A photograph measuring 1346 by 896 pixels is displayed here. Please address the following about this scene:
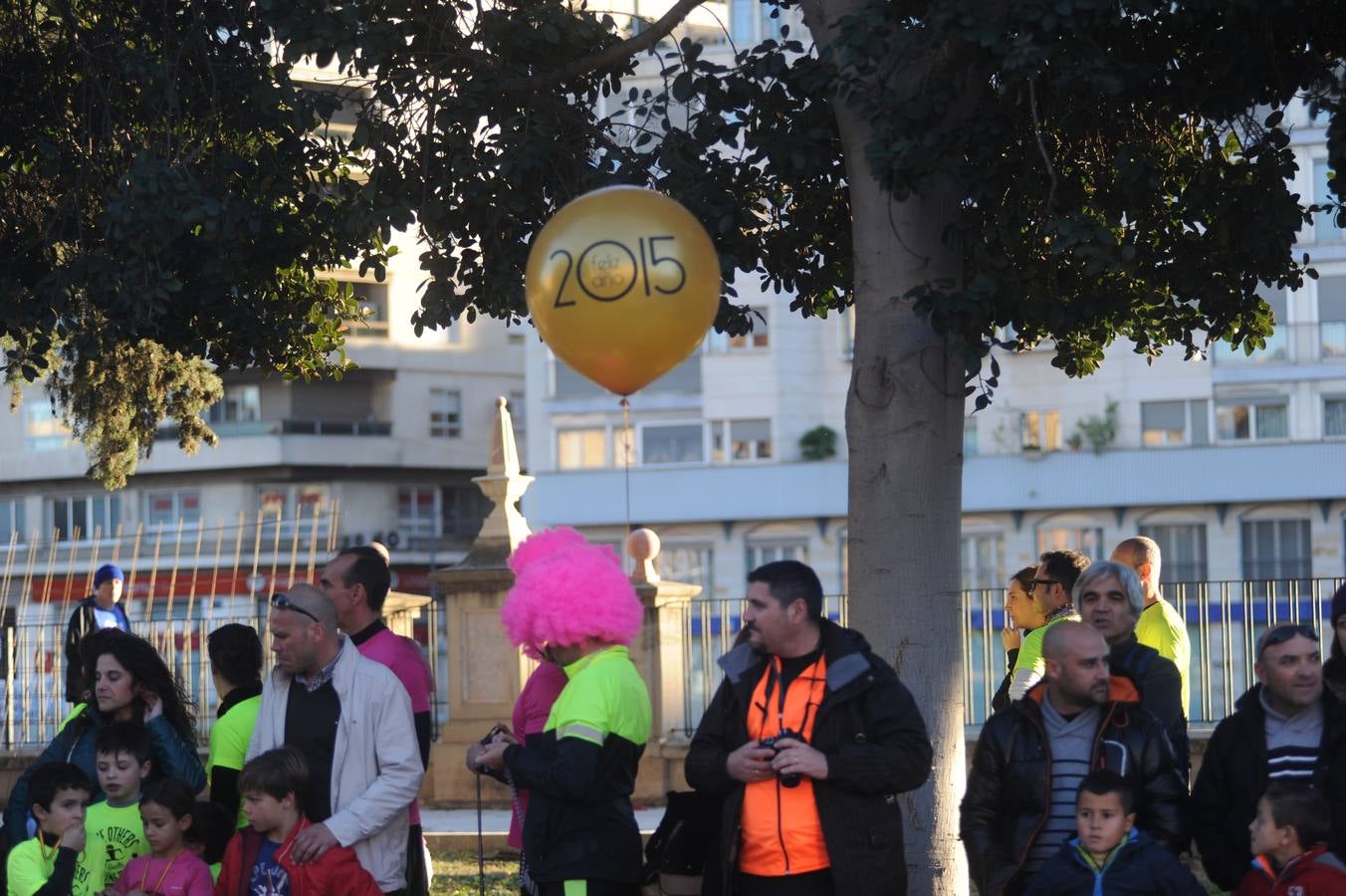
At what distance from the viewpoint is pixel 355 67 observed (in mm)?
8945

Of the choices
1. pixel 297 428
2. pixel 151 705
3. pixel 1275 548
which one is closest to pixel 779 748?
pixel 151 705

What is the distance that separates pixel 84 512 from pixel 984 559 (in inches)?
1146

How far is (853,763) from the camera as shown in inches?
229

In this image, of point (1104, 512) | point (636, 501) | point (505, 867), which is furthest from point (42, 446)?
point (505, 867)

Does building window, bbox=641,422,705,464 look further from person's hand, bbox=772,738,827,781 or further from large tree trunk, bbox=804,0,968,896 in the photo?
person's hand, bbox=772,738,827,781

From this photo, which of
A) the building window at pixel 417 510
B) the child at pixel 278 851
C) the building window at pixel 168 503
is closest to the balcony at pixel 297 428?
the building window at pixel 168 503

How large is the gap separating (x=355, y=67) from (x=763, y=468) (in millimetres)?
42548

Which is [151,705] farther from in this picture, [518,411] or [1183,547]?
[518,411]

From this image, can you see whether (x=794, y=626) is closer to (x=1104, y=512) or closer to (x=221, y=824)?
(x=221, y=824)

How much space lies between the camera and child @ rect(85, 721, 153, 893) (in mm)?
6992

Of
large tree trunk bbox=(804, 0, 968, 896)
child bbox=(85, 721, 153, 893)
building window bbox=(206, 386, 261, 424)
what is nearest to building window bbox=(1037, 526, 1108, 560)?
building window bbox=(206, 386, 261, 424)

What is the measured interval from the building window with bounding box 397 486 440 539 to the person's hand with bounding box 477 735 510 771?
54.9m

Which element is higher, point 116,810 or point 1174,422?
point 1174,422

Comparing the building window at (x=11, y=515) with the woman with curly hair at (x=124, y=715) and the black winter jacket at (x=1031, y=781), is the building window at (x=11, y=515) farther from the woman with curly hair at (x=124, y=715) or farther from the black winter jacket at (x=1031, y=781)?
the black winter jacket at (x=1031, y=781)
